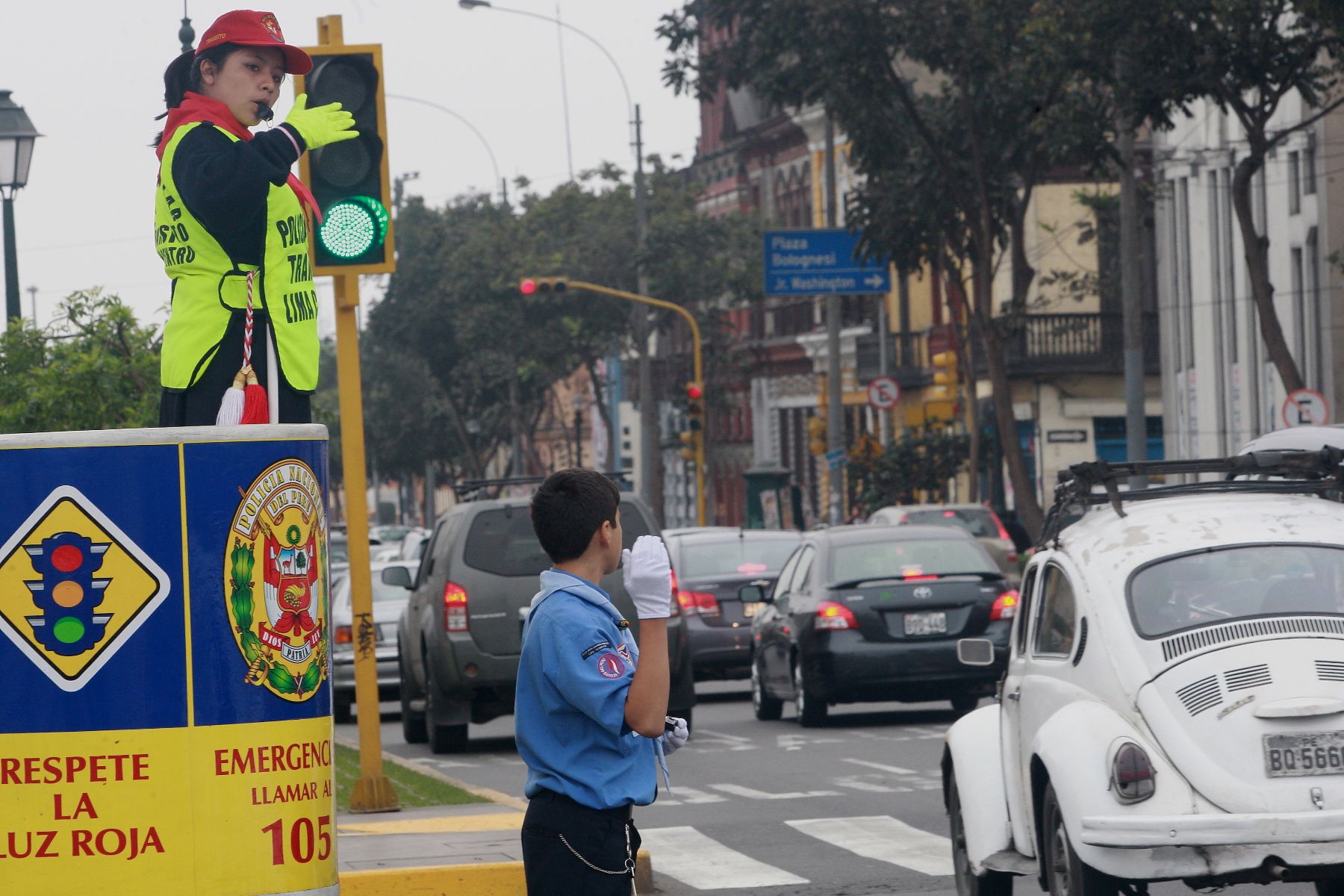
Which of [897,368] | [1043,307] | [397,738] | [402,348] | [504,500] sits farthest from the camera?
[402,348]

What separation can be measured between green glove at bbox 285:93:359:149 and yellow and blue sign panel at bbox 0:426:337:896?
1475 mm

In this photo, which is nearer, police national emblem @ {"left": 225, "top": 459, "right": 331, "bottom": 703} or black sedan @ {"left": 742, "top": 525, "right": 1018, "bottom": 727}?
police national emblem @ {"left": 225, "top": 459, "right": 331, "bottom": 703}

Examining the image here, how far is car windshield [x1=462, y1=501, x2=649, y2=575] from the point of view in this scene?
718 inches

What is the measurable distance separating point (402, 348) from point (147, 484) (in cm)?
7357

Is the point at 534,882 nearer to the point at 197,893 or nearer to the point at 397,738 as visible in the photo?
the point at 197,893

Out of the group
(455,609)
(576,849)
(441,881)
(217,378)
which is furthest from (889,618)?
(576,849)

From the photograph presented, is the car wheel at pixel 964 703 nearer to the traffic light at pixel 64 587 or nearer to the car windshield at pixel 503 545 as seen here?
the car windshield at pixel 503 545

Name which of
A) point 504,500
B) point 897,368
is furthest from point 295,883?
point 897,368

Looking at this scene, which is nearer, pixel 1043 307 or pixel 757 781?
pixel 757 781

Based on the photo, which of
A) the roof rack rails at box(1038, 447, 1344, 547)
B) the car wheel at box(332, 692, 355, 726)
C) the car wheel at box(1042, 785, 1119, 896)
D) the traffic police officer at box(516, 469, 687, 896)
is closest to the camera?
the traffic police officer at box(516, 469, 687, 896)

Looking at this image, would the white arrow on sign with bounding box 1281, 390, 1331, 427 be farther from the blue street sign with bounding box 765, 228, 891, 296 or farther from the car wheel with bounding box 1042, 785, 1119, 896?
the car wheel with bounding box 1042, 785, 1119, 896

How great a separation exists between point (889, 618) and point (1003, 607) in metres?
0.92

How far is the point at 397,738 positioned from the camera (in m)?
21.4

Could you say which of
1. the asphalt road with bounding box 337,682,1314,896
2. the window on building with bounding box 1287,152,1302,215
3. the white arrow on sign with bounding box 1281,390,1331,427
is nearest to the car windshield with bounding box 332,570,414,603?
the asphalt road with bounding box 337,682,1314,896
